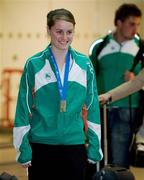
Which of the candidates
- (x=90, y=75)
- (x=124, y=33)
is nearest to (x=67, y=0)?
(x=124, y=33)

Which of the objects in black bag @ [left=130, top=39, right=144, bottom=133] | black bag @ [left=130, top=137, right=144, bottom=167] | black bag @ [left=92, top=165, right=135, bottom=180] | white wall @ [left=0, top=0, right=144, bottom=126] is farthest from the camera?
white wall @ [left=0, top=0, right=144, bottom=126]

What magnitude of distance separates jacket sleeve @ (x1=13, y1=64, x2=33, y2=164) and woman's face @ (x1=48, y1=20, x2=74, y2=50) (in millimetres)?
231

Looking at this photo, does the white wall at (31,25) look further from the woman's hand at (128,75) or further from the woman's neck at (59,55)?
the woman's neck at (59,55)

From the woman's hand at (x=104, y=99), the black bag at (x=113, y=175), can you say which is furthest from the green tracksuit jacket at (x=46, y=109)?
the woman's hand at (x=104, y=99)

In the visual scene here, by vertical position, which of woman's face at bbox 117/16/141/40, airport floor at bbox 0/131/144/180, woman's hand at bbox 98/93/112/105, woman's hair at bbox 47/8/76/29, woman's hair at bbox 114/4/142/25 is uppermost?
woman's hair at bbox 114/4/142/25

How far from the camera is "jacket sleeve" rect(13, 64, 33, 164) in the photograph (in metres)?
2.57

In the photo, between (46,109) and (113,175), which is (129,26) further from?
(113,175)

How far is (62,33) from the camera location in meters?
2.60

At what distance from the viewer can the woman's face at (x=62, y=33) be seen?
2592 mm

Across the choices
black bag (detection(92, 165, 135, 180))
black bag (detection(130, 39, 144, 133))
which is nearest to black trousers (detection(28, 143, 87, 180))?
black bag (detection(92, 165, 135, 180))

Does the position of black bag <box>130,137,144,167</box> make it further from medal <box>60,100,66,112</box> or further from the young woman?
medal <box>60,100,66,112</box>

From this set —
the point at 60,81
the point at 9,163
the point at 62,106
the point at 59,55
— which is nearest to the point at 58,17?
the point at 59,55

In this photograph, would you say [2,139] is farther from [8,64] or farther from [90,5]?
[90,5]

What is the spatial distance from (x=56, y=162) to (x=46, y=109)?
299 mm
